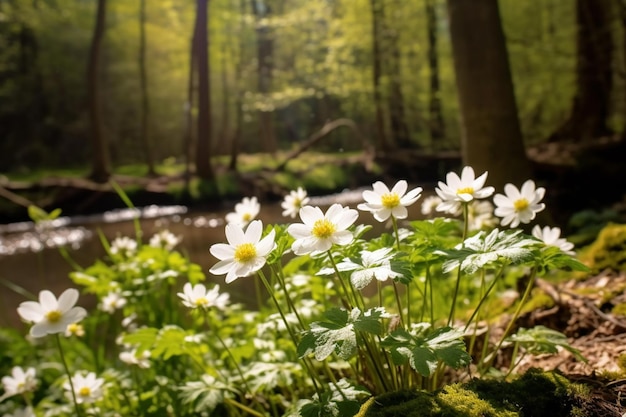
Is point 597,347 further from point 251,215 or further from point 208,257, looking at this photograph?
point 208,257

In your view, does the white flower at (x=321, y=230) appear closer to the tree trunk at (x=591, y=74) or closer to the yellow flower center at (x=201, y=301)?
the yellow flower center at (x=201, y=301)

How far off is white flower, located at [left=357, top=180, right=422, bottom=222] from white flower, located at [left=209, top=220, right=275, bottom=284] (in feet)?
0.64

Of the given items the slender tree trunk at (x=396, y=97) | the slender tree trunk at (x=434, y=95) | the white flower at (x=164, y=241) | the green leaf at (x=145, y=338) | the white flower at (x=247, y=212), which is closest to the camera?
the green leaf at (x=145, y=338)

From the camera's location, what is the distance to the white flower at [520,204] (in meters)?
1.00

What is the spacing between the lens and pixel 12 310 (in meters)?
3.47

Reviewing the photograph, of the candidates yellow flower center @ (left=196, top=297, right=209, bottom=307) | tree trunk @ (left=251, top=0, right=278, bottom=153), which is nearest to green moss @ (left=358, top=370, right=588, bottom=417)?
yellow flower center @ (left=196, top=297, right=209, bottom=307)

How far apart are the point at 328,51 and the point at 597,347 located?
11.8 m

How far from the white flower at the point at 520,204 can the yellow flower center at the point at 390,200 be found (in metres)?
0.25

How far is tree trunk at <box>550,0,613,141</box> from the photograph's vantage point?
626cm

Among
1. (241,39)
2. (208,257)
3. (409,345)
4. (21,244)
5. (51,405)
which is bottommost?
(21,244)

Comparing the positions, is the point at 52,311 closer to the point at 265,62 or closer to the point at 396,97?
the point at 396,97

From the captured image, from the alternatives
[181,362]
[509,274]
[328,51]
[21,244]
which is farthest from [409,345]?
[328,51]

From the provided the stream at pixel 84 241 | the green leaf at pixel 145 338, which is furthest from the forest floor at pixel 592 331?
the stream at pixel 84 241

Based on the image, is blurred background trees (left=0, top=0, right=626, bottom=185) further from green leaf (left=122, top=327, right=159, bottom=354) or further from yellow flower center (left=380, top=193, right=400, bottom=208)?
green leaf (left=122, top=327, right=159, bottom=354)
